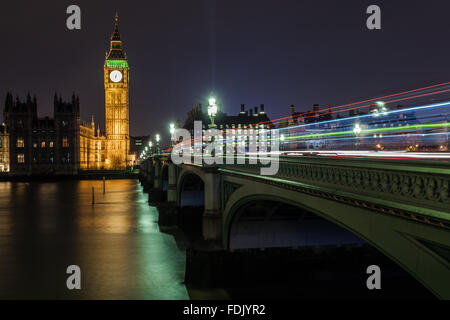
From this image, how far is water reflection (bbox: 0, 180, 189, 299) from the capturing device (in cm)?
2030

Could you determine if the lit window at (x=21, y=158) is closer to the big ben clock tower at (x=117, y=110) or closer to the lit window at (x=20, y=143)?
the lit window at (x=20, y=143)

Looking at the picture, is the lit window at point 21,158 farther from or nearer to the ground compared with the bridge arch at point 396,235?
farther from the ground

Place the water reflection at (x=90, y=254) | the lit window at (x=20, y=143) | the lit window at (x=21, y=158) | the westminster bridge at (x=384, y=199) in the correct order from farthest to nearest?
the lit window at (x=20, y=143) < the lit window at (x=21, y=158) < the water reflection at (x=90, y=254) < the westminster bridge at (x=384, y=199)

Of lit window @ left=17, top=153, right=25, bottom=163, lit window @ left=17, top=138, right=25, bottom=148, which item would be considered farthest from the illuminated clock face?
lit window @ left=17, top=153, right=25, bottom=163

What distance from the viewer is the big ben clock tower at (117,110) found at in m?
140

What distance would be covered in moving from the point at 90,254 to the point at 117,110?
121 m

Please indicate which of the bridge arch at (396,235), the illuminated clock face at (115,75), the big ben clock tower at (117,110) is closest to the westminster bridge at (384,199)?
the bridge arch at (396,235)

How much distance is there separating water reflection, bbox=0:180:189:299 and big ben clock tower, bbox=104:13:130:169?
91.8 m

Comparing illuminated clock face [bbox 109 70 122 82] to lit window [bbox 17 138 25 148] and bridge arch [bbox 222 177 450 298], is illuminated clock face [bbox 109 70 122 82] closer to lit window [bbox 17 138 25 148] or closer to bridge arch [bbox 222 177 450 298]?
lit window [bbox 17 138 25 148]

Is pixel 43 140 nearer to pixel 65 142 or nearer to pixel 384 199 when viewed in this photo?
pixel 65 142

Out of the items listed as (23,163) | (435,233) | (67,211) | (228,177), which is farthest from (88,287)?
(23,163)

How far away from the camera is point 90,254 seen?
27016 mm

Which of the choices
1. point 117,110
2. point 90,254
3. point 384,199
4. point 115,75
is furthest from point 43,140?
point 384,199

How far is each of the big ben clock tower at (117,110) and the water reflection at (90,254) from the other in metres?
91.8
